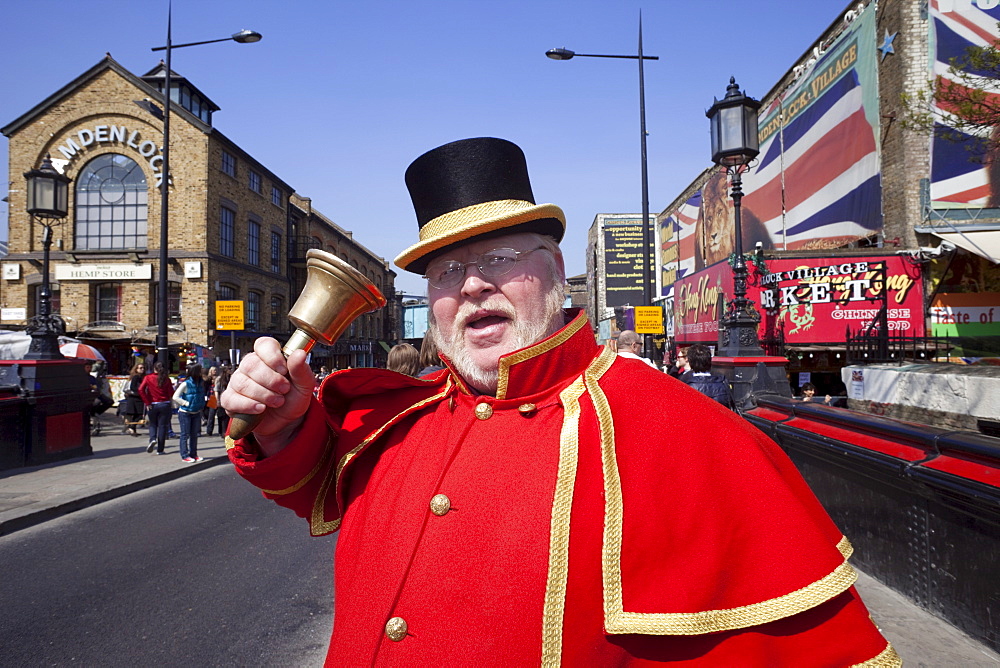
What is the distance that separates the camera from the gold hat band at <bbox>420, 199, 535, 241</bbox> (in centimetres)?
181

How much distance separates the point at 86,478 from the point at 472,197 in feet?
31.8

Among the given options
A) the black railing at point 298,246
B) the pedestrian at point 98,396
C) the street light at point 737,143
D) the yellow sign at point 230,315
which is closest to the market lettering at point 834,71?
the street light at point 737,143

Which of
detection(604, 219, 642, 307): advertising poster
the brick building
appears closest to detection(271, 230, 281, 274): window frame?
the brick building

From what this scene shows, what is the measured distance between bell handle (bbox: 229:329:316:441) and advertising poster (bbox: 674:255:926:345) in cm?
1245

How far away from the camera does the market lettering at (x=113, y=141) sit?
78.8 feet

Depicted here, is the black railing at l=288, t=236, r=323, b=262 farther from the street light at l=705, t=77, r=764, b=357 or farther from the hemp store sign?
the street light at l=705, t=77, r=764, b=357

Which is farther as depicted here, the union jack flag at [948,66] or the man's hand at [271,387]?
the union jack flag at [948,66]

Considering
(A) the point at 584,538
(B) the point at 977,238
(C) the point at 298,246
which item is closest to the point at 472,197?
(A) the point at 584,538

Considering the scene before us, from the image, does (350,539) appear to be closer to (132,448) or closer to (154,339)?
(132,448)

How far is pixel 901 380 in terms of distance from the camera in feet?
17.1

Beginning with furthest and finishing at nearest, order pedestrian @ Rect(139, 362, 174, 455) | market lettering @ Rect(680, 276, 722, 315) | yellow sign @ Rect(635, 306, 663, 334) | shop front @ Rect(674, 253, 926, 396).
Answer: market lettering @ Rect(680, 276, 722, 315) → yellow sign @ Rect(635, 306, 663, 334) → shop front @ Rect(674, 253, 926, 396) → pedestrian @ Rect(139, 362, 174, 455)

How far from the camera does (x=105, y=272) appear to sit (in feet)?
77.8

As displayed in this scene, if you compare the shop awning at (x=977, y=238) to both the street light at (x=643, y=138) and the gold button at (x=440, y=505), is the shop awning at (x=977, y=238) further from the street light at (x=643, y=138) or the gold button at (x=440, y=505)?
the gold button at (x=440, y=505)

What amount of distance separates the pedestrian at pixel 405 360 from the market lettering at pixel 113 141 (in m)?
22.4
